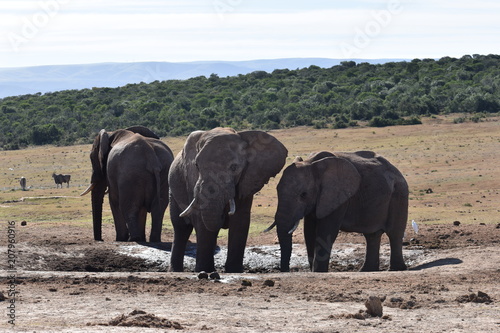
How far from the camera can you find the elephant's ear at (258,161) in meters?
15.0

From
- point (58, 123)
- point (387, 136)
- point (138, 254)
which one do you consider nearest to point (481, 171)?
point (387, 136)

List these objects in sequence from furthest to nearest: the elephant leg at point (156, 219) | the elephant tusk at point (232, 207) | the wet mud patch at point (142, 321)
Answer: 1. the elephant leg at point (156, 219)
2. the elephant tusk at point (232, 207)
3. the wet mud patch at point (142, 321)

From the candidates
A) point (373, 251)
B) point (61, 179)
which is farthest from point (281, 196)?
point (61, 179)

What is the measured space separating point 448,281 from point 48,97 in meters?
80.1

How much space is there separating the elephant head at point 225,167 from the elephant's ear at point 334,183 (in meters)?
0.91

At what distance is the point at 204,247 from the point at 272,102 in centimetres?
5302

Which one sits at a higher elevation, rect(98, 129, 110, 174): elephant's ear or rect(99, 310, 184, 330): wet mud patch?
rect(98, 129, 110, 174): elephant's ear

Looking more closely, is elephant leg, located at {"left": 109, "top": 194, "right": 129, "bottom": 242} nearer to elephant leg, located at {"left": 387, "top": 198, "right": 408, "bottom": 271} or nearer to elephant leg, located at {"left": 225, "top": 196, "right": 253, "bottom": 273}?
elephant leg, located at {"left": 225, "top": 196, "right": 253, "bottom": 273}

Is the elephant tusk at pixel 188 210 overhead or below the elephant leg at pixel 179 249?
overhead

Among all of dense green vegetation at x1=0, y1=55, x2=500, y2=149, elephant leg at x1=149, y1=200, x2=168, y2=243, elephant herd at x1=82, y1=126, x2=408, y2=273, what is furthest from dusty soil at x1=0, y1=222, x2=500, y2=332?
dense green vegetation at x1=0, y1=55, x2=500, y2=149

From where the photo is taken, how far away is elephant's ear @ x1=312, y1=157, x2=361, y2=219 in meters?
15.6

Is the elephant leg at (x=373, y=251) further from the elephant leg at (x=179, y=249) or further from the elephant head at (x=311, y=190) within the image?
the elephant leg at (x=179, y=249)

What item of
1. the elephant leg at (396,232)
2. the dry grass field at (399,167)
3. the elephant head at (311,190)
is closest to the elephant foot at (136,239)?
the elephant head at (311,190)

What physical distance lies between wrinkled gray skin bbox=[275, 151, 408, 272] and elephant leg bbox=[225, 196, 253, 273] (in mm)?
544
